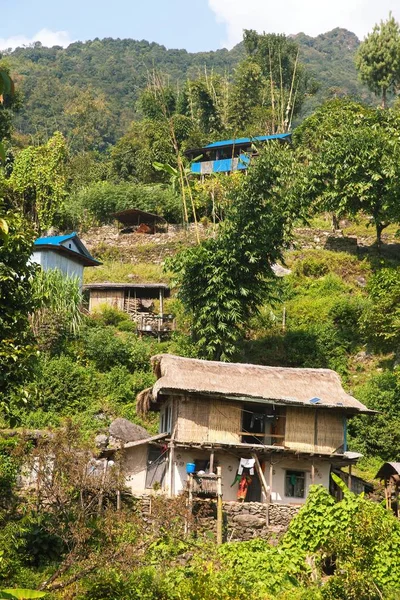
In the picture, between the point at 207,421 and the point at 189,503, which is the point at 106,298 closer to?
the point at 207,421

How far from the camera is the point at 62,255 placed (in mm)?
37938

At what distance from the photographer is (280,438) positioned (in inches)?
949

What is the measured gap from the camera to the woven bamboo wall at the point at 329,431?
24.1 meters

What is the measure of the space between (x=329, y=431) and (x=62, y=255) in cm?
1768

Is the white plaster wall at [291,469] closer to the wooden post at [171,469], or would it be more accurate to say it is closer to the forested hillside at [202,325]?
the forested hillside at [202,325]

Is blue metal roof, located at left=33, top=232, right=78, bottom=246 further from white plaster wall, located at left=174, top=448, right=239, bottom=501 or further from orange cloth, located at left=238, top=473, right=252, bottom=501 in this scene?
orange cloth, located at left=238, top=473, right=252, bottom=501

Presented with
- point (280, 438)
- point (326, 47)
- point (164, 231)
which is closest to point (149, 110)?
point (164, 231)

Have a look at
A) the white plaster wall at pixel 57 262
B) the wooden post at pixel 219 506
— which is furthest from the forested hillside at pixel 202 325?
the white plaster wall at pixel 57 262

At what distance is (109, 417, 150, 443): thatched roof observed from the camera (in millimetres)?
26109

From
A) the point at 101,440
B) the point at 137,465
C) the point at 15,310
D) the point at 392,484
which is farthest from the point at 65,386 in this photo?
the point at 15,310

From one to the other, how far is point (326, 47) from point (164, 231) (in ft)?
503

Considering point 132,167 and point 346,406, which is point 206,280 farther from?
point 132,167

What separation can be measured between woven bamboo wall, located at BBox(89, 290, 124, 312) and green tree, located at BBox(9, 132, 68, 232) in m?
7.74

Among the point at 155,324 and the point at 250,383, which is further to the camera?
the point at 155,324
